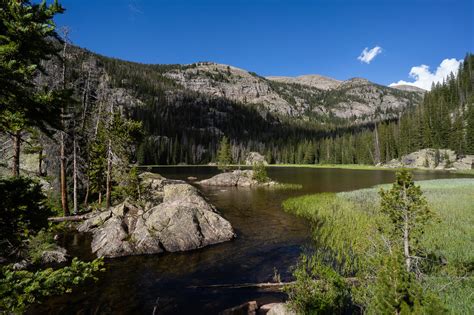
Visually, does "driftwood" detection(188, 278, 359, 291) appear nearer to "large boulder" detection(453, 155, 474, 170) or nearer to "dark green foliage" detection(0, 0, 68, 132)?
"dark green foliage" detection(0, 0, 68, 132)

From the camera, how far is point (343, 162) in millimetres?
155125

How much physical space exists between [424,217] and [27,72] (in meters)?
12.9

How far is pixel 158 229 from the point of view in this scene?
66.8 feet

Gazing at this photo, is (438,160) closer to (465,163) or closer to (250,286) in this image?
(465,163)

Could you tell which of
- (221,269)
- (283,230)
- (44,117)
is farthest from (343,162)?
(44,117)

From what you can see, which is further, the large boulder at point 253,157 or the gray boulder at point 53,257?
the large boulder at point 253,157

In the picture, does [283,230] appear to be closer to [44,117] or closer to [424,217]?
[424,217]

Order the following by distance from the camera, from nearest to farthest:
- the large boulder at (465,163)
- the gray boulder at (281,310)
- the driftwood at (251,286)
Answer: the gray boulder at (281,310) < the driftwood at (251,286) < the large boulder at (465,163)

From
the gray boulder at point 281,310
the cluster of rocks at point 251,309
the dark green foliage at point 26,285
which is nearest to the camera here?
the dark green foliage at point 26,285

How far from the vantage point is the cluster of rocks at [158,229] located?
19.1m

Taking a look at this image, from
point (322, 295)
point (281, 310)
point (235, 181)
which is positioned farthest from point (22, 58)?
point (235, 181)

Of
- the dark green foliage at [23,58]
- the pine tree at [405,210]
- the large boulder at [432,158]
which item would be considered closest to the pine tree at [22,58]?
the dark green foliage at [23,58]

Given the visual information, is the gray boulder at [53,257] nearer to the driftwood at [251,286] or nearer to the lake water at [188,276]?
the lake water at [188,276]

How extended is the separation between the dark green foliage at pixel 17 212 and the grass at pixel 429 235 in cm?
1024
